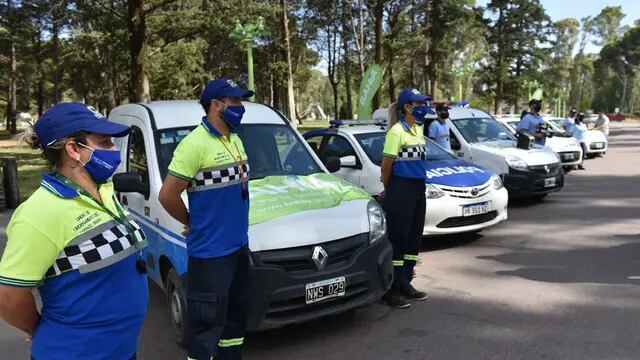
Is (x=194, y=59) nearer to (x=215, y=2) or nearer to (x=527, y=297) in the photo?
(x=215, y=2)

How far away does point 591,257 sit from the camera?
696cm

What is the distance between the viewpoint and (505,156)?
33.8ft

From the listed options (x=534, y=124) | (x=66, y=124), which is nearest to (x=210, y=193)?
(x=66, y=124)

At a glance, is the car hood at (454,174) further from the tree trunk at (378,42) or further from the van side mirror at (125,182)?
the tree trunk at (378,42)

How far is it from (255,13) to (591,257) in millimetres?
21639

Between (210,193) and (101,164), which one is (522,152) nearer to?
(210,193)

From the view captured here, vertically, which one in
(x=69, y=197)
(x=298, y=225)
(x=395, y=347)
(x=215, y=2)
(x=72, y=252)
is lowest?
(x=395, y=347)

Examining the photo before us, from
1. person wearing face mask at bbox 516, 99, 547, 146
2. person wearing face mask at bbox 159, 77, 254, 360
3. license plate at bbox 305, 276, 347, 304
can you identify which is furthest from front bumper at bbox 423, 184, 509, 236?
person wearing face mask at bbox 516, 99, 547, 146

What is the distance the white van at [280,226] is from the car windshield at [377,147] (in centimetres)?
260

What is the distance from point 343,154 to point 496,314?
383 cm

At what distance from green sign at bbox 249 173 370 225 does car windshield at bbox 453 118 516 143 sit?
662cm

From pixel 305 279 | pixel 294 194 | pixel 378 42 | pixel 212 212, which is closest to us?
pixel 212 212

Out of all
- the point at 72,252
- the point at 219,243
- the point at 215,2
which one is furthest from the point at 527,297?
the point at 215,2

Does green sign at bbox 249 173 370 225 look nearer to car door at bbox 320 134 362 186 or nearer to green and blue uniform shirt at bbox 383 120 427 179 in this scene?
green and blue uniform shirt at bbox 383 120 427 179
